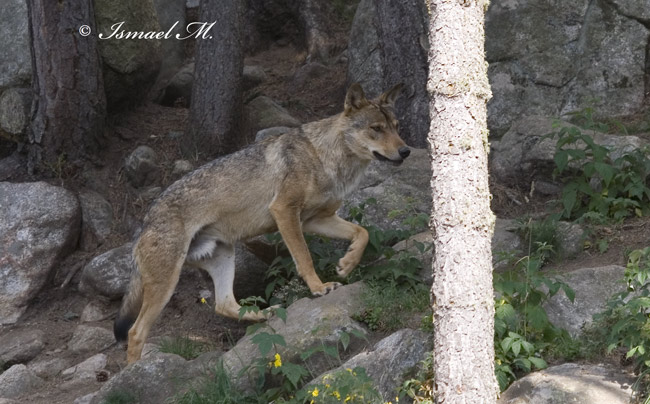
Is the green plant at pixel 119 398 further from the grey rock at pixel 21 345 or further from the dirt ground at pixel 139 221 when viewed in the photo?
the grey rock at pixel 21 345

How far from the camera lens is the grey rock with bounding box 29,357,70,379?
8.67m

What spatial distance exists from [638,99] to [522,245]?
4.37 metres

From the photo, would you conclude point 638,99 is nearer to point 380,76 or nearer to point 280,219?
point 380,76

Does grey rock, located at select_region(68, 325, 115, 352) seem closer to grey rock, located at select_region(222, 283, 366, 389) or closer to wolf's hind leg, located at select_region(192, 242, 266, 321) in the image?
wolf's hind leg, located at select_region(192, 242, 266, 321)

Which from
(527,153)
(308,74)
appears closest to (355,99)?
(527,153)

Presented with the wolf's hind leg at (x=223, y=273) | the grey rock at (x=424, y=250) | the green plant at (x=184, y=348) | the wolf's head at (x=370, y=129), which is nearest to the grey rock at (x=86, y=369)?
the green plant at (x=184, y=348)

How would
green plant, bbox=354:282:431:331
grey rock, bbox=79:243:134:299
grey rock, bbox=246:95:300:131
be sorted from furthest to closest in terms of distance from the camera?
1. grey rock, bbox=246:95:300:131
2. grey rock, bbox=79:243:134:299
3. green plant, bbox=354:282:431:331

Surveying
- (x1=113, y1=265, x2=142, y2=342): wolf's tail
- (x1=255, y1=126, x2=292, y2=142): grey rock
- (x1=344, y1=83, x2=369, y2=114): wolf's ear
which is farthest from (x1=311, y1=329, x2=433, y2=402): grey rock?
(x1=255, y1=126, x2=292, y2=142): grey rock

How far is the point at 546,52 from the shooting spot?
11938 millimetres

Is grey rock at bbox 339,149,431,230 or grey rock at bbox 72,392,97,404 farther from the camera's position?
grey rock at bbox 339,149,431,230

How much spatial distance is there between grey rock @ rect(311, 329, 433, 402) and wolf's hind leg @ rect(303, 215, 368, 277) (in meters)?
1.38

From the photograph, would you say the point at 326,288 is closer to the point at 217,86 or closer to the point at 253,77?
the point at 217,86

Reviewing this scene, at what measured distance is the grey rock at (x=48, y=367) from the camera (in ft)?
28.5

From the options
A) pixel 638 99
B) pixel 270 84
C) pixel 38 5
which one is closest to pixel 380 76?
pixel 270 84
